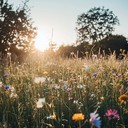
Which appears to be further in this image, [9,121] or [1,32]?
[1,32]

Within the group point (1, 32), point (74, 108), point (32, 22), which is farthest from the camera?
point (32, 22)

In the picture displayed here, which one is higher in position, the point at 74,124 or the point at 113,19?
the point at 113,19

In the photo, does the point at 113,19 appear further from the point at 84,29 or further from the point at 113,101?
the point at 113,101

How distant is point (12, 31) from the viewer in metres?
24.4

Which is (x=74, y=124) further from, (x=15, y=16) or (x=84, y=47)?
(x=84, y=47)

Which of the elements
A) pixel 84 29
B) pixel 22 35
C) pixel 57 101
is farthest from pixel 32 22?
pixel 84 29

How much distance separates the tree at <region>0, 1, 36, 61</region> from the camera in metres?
23.4

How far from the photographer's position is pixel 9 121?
103 inches

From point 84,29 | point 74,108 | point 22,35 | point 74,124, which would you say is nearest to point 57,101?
point 74,108

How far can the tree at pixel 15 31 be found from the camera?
76.6ft

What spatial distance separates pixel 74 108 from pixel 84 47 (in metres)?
47.1

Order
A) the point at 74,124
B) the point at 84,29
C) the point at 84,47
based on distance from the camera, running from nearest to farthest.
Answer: the point at 74,124 → the point at 84,47 → the point at 84,29

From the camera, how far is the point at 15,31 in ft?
80.9

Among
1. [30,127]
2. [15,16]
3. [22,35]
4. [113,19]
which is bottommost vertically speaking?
[30,127]
